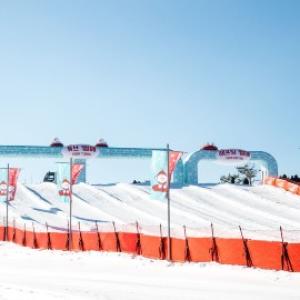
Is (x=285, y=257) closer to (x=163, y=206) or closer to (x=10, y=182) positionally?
(x=10, y=182)

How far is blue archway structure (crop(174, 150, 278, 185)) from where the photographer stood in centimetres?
6956

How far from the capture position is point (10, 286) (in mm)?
19719

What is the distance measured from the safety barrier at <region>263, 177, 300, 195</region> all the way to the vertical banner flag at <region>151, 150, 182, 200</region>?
33751 millimetres

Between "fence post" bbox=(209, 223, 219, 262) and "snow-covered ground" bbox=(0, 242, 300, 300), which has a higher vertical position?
"fence post" bbox=(209, 223, 219, 262)

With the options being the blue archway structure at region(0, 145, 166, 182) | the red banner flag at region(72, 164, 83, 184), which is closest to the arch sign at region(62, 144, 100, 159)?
the blue archway structure at region(0, 145, 166, 182)

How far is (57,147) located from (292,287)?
5131 cm

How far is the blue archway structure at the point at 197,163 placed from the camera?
6956 cm

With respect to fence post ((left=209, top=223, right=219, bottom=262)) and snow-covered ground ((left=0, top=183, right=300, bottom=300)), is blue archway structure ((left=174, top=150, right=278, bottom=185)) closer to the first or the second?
snow-covered ground ((left=0, top=183, right=300, bottom=300))

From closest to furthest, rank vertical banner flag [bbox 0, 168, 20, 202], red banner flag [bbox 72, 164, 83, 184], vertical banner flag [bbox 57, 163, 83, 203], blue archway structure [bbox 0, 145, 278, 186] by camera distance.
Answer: red banner flag [bbox 72, 164, 83, 184] < vertical banner flag [bbox 57, 163, 83, 203] < vertical banner flag [bbox 0, 168, 20, 202] < blue archway structure [bbox 0, 145, 278, 186]

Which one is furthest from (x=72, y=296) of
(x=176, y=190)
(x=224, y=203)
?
(x=176, y=190)

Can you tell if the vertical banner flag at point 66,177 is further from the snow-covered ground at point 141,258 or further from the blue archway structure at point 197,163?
the blue archway structure at point 197,163

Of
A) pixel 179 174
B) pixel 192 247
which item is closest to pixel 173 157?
pixel 192 247

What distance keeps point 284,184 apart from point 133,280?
4456 centimetres

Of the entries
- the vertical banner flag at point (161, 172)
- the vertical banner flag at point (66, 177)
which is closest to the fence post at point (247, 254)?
the vertical banner flag at point (161, 172)
